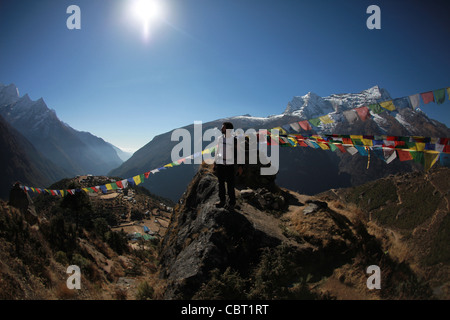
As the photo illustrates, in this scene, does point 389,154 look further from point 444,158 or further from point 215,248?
point 215,248

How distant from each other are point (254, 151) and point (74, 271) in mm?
9775

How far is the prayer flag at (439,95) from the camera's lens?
760cm

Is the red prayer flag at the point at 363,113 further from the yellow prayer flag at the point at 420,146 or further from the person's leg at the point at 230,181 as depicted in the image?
the person's leg at the point at 230,181

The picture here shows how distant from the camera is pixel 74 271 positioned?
25.8 feet

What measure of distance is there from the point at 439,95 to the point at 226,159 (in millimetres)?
8290

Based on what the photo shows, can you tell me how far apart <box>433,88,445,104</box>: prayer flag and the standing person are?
7727 millimetres

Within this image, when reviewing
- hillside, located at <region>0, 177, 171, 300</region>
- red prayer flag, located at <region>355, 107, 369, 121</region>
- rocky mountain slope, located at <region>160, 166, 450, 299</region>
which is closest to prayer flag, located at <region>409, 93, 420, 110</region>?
red prayer flag, located at <region>355, 107, 369, 121</region>

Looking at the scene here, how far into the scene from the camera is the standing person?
22.1 feet

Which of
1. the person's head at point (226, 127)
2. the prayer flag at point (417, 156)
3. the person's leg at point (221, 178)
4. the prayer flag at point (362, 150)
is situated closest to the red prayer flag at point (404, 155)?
the prayer flag at point (417, 156)

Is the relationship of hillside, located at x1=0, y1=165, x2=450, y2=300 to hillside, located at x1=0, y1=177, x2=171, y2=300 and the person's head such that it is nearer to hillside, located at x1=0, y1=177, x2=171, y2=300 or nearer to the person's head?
hillside, located at x1=0, y1=177, x2=171, y2=300

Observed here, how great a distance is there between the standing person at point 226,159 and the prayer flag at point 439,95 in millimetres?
7727
